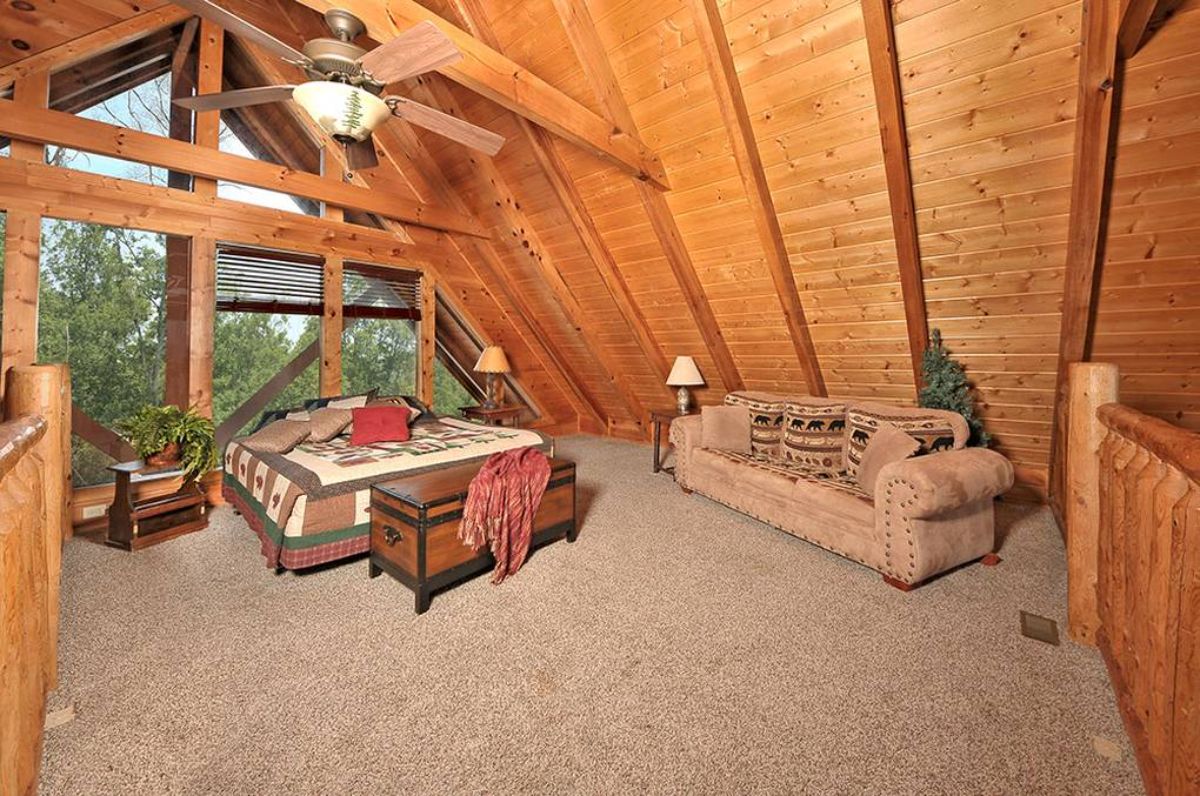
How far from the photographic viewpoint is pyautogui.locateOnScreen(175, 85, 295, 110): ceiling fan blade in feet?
6.77

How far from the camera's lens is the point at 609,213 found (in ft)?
12.9

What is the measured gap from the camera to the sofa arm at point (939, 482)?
2.29 metres

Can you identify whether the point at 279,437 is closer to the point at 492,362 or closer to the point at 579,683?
the point at 492,362

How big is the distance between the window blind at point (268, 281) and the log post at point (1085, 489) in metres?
5.07

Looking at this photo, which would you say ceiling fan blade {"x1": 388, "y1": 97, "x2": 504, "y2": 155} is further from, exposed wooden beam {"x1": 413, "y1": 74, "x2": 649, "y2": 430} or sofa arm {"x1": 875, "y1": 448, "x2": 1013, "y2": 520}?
sofa arm {"x1": 875, "y1": 448, "x2": 1013, "y2": 520}

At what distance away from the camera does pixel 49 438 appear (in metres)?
1.47

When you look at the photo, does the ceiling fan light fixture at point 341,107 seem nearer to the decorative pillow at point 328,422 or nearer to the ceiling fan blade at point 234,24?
the ceiling fan blade at point 234,24

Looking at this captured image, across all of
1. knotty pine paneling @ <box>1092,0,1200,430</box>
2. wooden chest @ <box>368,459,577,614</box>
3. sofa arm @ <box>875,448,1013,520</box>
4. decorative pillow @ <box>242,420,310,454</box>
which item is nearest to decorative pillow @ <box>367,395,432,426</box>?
decorative pillow @ <box>242,420,310,454</box>

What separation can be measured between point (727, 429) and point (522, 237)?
256cm

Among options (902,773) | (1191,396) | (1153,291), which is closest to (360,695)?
(902,773)

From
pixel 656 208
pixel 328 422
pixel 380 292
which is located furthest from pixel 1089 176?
pixel 380 292

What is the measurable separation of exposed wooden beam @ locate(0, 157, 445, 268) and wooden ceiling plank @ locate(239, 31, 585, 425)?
427mm

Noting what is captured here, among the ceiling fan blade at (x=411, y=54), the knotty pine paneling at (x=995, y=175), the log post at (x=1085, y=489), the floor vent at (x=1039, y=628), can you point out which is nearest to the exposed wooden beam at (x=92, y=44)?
the ceiling fan blade at (x=411, y=54)

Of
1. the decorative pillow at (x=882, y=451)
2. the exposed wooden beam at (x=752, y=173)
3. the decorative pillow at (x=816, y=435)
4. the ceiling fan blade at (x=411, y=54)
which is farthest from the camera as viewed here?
the decorative pillow at (x=816, y=435)
